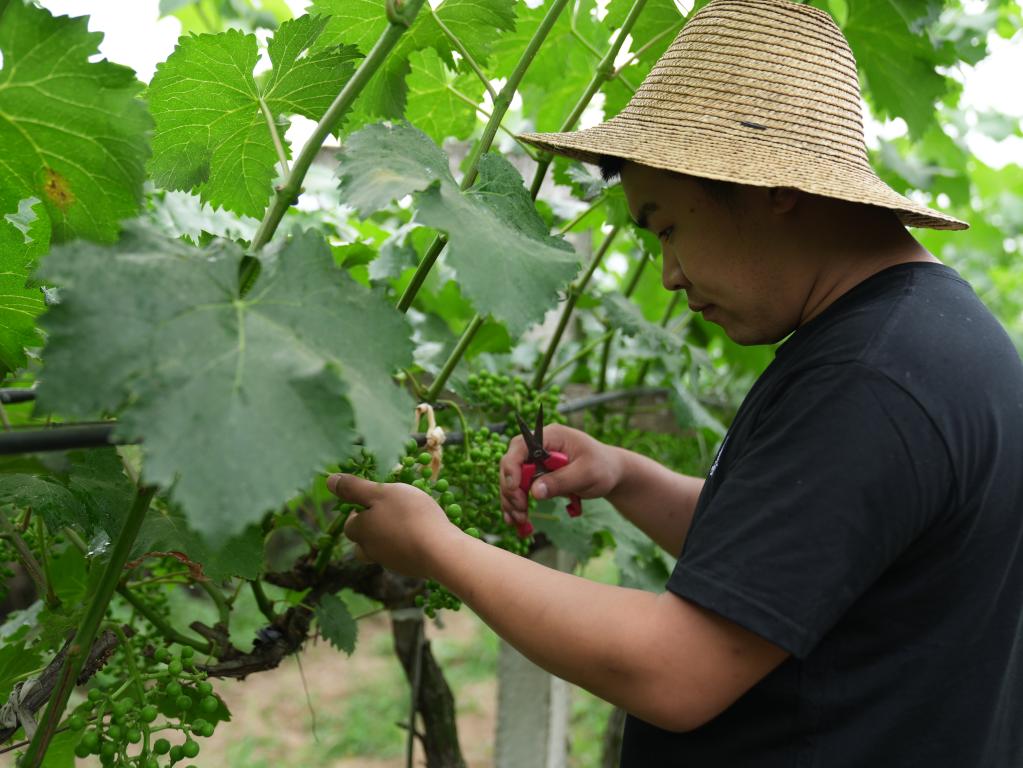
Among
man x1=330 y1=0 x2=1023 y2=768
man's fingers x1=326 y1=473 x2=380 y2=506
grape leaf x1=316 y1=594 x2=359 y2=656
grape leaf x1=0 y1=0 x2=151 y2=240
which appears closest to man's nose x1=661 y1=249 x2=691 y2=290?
man x1=330 y1=0 x2=1023 y2=768

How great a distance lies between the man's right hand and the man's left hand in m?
0.37

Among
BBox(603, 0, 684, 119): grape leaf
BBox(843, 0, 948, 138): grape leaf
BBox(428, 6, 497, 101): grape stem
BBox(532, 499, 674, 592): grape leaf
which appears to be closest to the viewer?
BBox(428, 6, 497, 101): grape stem

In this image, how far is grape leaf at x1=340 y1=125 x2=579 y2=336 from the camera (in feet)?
3.51

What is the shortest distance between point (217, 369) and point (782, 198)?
80 cm

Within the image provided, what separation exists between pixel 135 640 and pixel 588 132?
1.05m

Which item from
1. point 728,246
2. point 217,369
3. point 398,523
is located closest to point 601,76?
point 728,246

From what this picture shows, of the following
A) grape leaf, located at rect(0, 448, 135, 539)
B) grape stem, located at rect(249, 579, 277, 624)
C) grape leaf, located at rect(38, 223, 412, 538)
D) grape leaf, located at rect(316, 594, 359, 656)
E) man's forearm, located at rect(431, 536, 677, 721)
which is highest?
grape leaf, located at rect(38, 223, 412, 538)

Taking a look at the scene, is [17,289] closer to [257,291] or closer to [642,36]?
[257,291]

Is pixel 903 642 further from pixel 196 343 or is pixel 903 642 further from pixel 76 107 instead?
pixel 76 107

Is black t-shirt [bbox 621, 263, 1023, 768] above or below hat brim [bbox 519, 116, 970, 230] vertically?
below

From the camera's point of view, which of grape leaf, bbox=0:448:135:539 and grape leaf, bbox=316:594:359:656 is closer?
grape leaf, bbox=0:448:135:539

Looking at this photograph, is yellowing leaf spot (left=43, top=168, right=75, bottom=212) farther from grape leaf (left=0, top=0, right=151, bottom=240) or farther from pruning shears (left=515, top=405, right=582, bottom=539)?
pruning shears (left=515, top=405, right=582, bottom=539)

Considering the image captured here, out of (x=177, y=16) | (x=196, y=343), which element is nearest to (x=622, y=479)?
(x=196, y=343)

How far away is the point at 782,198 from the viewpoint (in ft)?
4.30
